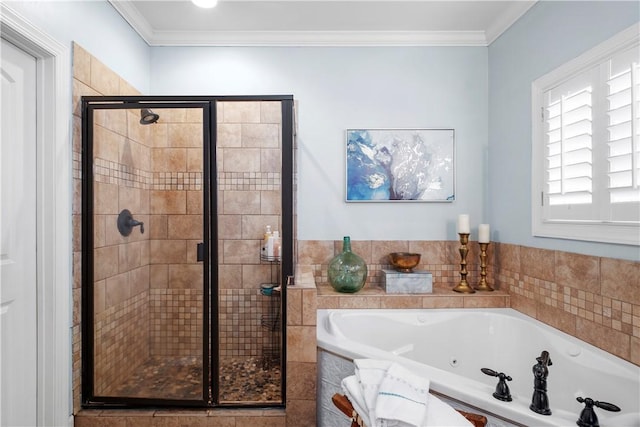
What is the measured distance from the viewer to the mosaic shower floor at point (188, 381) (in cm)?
192

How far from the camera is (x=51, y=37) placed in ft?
5.46

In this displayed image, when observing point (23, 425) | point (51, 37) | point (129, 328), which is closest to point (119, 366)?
point (129, 328)

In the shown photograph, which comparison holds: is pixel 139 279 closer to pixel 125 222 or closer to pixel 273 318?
pixel 125 222

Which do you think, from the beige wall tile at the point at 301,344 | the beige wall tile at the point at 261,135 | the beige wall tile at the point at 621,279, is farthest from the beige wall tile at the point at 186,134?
the beige wall tile at the point at 621,279

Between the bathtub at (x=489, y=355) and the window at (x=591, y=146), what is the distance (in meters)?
0.54

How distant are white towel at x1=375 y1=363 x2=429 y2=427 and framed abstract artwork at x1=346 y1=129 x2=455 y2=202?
156 centimetres

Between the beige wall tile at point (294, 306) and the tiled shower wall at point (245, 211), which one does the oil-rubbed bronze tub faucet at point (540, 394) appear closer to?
the beige wall tile at point (294, 306)

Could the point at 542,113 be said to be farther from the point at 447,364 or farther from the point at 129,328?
the point at 129,328

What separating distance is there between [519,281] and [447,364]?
2.28 feet

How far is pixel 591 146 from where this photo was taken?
5.74ft

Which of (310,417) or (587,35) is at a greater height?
(587,35)

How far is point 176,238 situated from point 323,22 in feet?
5.76

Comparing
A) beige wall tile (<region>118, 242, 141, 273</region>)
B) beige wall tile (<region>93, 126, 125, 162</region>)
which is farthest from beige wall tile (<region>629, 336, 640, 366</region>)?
beige wall tile (<region>93, 126, 125, 162</region>)

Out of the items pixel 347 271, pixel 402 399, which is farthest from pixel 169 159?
pixel 402 399
